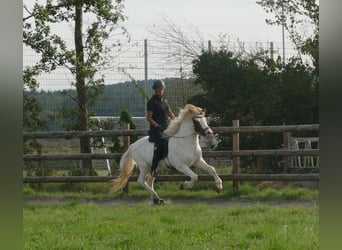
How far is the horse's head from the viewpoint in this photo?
11.0 metres

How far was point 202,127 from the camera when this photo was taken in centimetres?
1119

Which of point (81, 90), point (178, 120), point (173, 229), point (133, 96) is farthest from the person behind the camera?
point (133, 96)

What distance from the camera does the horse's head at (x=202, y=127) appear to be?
11.0 m

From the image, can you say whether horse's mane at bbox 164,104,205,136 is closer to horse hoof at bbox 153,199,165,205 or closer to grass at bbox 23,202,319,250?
horse hoof at bbox 153,199,165,205

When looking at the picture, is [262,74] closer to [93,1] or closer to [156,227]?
[93,1]

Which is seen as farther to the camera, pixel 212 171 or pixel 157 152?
pixel 157 152

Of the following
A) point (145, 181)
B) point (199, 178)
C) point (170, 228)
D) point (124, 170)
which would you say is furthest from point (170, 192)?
point (170, 228)

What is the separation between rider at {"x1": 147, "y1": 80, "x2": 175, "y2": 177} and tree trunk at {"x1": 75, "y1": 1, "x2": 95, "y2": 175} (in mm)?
3599

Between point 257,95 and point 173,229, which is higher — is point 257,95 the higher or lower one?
the higher one

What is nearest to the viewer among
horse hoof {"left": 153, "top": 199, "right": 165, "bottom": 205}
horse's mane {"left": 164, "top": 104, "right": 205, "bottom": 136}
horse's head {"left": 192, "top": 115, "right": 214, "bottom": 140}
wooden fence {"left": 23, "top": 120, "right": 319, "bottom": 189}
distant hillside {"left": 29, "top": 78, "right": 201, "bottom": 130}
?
horse's head {"left": 192, "top": 115, "right": 214, "bottom": 140}

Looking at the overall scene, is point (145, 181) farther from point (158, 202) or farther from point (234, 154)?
point (234, 154)

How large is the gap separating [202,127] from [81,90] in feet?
19.4

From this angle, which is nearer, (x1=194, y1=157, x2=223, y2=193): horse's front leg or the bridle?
the bridle

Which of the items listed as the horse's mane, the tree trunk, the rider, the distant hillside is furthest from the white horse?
the distant hillside
